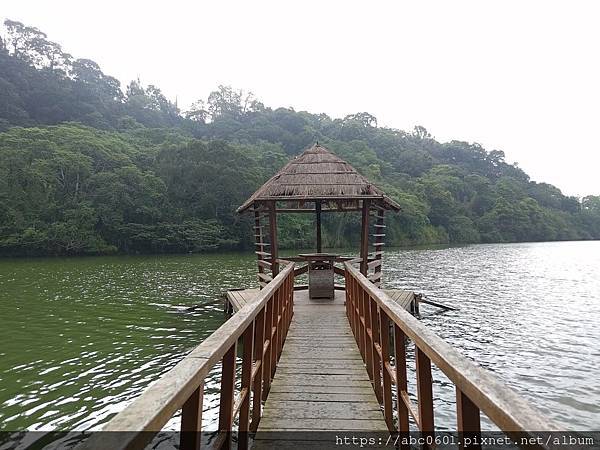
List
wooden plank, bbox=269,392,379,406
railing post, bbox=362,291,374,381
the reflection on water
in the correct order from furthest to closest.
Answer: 1. the reflection on water
2. railing post, bbox=362,291,374,381
3. wooden plank, bbox=269,392,379,406

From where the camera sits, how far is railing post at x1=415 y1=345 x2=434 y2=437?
7.87ft

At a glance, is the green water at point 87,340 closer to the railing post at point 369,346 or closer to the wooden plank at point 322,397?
the wooden plank at point 322,397

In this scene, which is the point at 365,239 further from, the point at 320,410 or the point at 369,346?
the point at 320,410

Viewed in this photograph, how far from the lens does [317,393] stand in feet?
13.5

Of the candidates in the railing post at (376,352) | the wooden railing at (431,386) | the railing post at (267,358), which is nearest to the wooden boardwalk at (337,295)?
the railing post at (267,358)

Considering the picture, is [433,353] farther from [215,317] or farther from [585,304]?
[585,304]

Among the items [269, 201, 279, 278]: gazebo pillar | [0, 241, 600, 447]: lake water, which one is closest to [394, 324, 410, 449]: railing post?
[0, 241, 600, 447]: lake water

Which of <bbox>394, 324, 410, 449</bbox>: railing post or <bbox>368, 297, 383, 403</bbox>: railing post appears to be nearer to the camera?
<bbox>394, 324, 410, 449</bbox>: railing post

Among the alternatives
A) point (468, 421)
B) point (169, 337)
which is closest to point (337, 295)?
point (169, 337)

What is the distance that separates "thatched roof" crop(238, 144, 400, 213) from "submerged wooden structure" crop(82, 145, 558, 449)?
2.55 m

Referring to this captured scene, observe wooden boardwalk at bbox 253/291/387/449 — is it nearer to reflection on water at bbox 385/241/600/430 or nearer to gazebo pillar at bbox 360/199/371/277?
reflection on water at bbox 385/241/600/430

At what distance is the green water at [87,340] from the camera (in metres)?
5.86

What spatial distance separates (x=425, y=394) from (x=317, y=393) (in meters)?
1.89

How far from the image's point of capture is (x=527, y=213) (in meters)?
72.8
